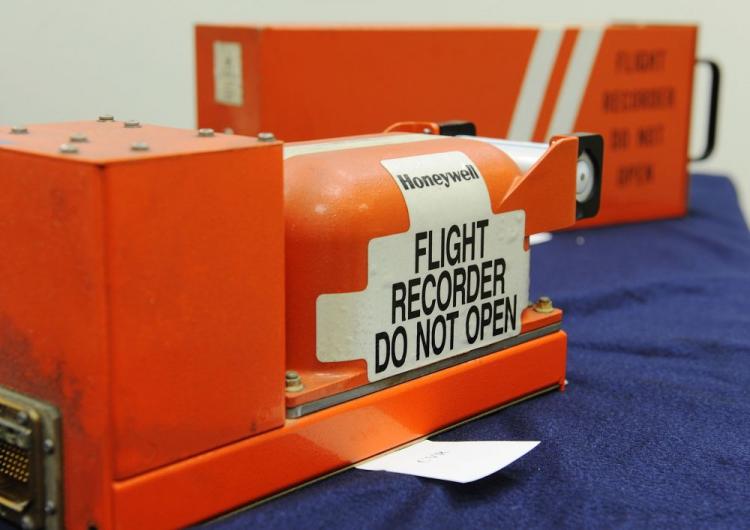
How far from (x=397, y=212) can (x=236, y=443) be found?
19cm

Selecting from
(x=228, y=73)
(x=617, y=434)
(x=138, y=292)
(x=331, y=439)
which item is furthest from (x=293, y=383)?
(x=228, y=73)

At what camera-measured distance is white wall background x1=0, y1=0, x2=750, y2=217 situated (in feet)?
4.55

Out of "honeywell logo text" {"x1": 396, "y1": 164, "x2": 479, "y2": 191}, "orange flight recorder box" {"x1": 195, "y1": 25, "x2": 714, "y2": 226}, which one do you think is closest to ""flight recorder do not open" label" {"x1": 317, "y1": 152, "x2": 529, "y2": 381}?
"honeywell logo text" {"x1": 396, "y1": 164, "x2": 479, "y2": 191}

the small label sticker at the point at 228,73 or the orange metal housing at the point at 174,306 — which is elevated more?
the small label sticker at the point at 228,73

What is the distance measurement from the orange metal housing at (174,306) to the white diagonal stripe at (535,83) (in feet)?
2.64

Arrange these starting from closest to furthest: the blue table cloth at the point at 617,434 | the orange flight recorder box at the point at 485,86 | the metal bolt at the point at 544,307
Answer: the blue table cloth at the point at 617,434, the metal bolt at the point at 544,307, the orange flight recorder box at the point at 485,86

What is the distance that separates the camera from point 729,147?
7.41 ft

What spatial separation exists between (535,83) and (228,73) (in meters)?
0.44

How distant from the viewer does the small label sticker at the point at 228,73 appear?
130 cm

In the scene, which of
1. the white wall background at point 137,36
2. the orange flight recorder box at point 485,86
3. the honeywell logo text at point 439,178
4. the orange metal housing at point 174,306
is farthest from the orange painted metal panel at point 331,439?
the white wall background at point 137,36

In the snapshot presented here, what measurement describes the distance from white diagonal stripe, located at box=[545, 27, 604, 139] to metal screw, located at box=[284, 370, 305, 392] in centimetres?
90

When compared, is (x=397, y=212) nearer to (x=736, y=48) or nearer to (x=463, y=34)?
(x=463, y=34)

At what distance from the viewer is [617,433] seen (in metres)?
0.82

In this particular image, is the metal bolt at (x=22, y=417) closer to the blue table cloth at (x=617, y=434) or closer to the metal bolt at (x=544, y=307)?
the blue table cloth at (x=617, y=434)
